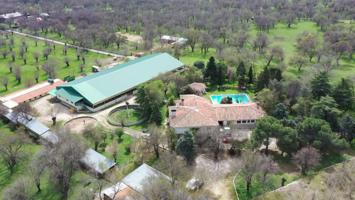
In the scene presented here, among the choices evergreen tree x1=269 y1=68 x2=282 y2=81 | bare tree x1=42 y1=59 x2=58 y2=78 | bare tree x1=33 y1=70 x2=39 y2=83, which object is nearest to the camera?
evergreen tree x1=269 y1=68 x2=282 y2=81

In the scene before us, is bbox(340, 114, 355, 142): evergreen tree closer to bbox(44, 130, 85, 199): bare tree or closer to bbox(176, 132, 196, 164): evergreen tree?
→ bbox(176, 132, 196, 164): evergreen tree

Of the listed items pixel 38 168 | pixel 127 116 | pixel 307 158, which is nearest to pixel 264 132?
pixel 307 158

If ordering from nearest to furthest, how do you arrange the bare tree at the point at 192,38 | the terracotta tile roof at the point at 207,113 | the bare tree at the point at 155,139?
1. the bare tree at the point at 155,139
2. the terracotta tile roof at the point at 207,113
3. the bare tree at the point at 192,38

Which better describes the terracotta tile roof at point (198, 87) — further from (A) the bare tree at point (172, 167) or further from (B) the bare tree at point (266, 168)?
(B) the bare tree at point (266, 168)

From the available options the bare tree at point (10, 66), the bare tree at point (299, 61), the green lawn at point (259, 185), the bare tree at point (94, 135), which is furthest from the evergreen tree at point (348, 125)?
the bare tree at point (10, 66)

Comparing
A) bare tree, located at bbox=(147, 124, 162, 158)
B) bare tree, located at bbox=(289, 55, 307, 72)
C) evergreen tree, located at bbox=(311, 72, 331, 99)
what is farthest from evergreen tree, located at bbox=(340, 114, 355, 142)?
bare tree, located at bbox=(289, 55, 307, 72)

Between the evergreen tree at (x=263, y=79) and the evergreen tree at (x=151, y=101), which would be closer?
the evergreen tree at (x=151, y=101)

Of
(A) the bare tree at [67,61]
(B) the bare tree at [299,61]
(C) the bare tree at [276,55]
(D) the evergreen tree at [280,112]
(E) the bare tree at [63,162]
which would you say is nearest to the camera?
(E) the bare tree at [63,162]
